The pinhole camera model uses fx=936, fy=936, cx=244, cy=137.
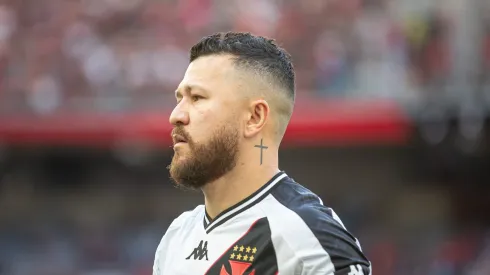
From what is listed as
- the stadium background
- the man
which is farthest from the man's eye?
the stadium background

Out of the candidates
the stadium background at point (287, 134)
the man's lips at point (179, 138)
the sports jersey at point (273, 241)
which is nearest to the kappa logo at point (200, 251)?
A: the sports jersey at point (273, 241)

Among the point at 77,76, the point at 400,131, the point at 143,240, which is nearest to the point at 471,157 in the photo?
the point at 400,131

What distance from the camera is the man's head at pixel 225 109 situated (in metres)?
3.21

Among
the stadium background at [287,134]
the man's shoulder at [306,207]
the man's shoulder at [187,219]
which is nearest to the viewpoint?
the man's shoulder at [306,207]

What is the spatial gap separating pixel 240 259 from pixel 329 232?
33 centimetres

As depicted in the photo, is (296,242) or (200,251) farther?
(200,251)

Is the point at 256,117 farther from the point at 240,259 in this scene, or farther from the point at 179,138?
the point at 240,259

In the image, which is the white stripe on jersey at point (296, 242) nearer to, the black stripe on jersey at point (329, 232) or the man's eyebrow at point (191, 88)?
the black stripe on jersey at point (329, 232)

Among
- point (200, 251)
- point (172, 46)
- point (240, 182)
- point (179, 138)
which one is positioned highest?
point (172, 46)

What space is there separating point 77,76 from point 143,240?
2.24 metres

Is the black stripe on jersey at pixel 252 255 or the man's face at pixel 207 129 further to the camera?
the man's face at pixel 207 129

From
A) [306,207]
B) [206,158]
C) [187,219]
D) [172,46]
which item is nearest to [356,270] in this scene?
[306,207]

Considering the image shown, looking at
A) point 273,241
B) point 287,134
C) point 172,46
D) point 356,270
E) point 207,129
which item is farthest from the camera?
point 172,46

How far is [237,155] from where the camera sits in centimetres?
325
